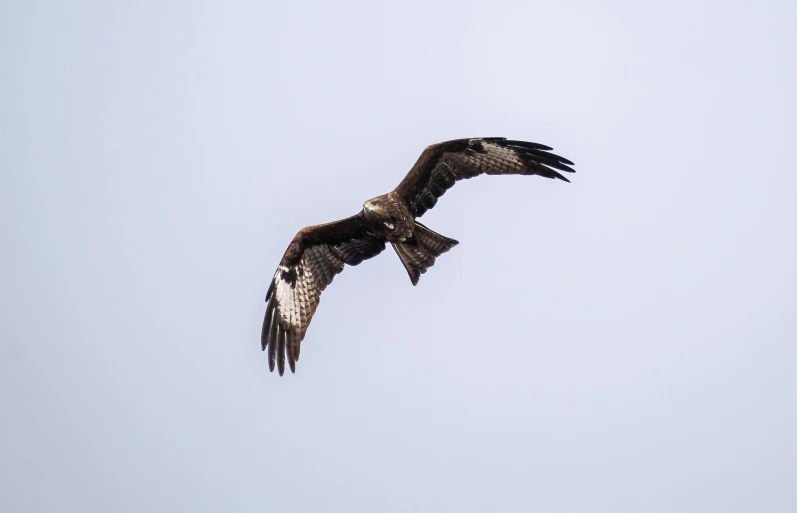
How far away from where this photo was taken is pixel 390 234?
40.7 ft

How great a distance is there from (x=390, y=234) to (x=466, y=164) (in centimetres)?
124

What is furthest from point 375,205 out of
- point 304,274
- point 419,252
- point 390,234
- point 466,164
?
point 304,274

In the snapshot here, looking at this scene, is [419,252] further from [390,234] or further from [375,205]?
[375,205]

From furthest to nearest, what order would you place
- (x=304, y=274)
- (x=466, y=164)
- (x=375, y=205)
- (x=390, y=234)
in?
(x=304, y=274) < (x=466, y=164) < (x=390, y=234) < (x=375, y=205)

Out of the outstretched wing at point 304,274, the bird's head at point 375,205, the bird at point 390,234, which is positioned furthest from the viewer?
the outstretched wing at point 304,274

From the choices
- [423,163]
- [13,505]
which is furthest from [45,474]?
[423,163]

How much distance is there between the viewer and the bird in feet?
40.4

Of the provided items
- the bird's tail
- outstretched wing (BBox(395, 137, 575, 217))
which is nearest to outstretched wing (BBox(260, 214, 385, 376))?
the bird's tail

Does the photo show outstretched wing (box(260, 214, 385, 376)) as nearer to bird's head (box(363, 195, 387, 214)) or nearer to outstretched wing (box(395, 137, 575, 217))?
bird's head (box(363, 195, 387, 214))

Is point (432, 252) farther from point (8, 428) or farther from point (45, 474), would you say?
point (8, 428)

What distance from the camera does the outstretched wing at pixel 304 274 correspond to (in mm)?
12852

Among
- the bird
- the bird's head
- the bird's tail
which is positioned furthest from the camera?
the bird's tail

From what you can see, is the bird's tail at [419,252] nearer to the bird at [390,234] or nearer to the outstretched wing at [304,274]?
the bird at [390,234]

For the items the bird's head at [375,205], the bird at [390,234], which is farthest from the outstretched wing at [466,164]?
the bird's head at [375,205]
